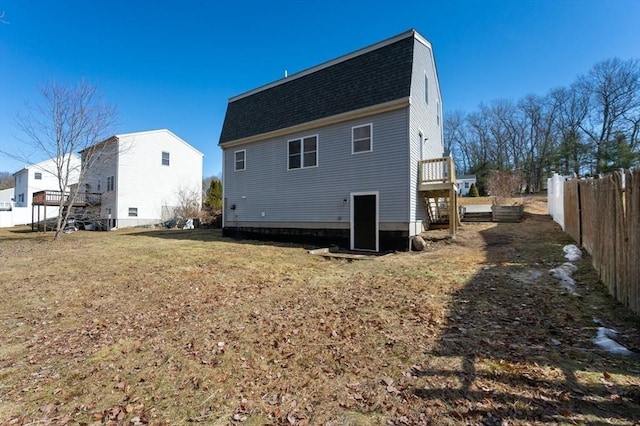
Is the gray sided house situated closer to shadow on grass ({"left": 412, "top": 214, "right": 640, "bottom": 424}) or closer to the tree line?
shadow on grass ({"left": 412, "top": 214, "right": 640, "bottom": 424})

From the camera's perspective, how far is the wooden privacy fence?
3717mm

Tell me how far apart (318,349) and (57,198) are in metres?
29.2

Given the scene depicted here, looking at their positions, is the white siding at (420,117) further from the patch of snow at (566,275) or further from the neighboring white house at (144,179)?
the neighboring white house at (144,179)

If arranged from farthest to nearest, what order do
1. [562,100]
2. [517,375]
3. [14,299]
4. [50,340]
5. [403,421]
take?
[562,100], [14,299], [50,340], [517,375], [403,421]

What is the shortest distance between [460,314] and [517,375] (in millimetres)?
1629

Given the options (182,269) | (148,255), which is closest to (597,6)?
(182,269)

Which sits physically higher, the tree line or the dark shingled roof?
the tree line

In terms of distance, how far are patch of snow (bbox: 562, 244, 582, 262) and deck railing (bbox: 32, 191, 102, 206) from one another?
2723 cm

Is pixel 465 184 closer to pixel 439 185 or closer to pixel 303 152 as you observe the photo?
pixel 439 185

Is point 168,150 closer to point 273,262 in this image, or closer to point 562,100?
point 273,262

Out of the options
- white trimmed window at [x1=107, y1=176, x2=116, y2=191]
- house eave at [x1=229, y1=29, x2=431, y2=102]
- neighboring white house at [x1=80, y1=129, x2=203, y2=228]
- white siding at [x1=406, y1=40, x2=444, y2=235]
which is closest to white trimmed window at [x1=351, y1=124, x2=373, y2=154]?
white siding at [x1=406, y1=40, x2=444, y2=235]

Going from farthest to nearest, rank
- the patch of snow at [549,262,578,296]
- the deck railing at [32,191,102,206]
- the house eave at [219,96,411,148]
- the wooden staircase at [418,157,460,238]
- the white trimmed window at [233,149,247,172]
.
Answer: the deck railing at [32,191,102,206] → the white trimmed window at [233,149,247,172] → the wooden staircase at [418,157,460,238] → the house eave at [219,96,411,148] → the patch of snow at [549,262,578,296]

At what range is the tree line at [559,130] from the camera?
31.0 meters

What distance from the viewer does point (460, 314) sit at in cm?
442
